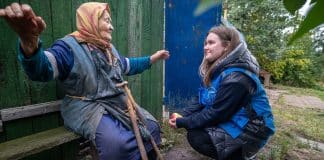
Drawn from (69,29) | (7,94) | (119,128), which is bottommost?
(119,128)

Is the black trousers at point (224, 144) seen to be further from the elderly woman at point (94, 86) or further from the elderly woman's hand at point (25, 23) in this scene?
the elderly woman's hand at point (25, 23)

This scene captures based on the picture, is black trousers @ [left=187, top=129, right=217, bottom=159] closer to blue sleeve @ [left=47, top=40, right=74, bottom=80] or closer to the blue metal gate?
blue sleeve @ [left=47, top=40, right=74, bottom=80]

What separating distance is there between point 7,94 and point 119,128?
881 mm

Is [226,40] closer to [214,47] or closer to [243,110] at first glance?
[214,47]

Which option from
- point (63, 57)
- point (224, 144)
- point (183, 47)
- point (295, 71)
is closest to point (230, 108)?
point (224, 144)

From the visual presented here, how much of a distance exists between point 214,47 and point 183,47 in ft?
5.77

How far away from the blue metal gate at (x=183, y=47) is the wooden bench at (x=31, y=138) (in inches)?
74.3

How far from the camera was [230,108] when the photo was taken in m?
2.46

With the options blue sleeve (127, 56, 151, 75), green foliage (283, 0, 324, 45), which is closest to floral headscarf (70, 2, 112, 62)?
blue sleeve (127, 56, 151, 75)

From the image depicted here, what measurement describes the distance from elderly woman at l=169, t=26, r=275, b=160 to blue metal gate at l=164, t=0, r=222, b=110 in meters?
1.54

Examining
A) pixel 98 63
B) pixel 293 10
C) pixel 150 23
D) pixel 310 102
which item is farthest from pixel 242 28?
pixel 293 10

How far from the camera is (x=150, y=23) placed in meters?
3.70

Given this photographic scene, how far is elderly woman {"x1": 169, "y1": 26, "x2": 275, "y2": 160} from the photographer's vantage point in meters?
2.46

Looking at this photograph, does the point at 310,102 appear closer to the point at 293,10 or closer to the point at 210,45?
the point at 210,45
